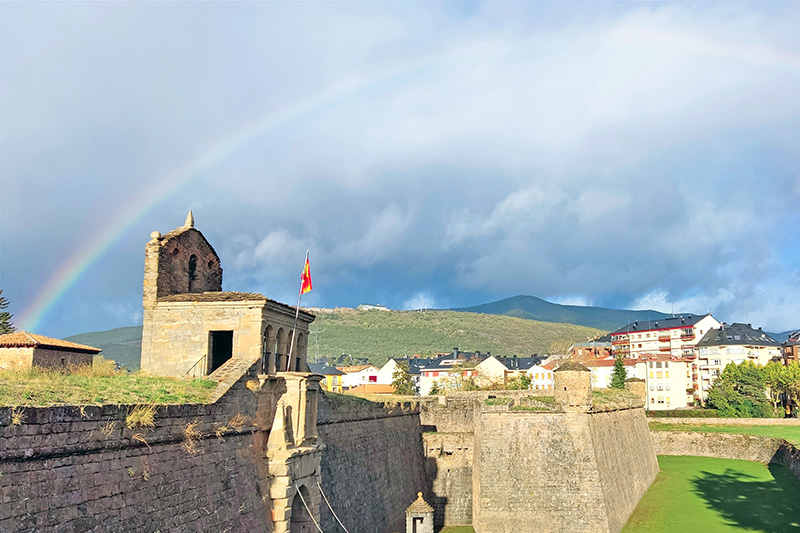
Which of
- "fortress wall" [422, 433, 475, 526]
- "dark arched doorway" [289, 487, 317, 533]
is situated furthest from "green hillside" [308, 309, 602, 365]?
"dark arched doorway" [289, 487, 317, 533]

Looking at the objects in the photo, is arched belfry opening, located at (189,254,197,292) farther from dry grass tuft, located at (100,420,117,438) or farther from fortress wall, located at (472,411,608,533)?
fortress wall, located at (472,411,608,533)

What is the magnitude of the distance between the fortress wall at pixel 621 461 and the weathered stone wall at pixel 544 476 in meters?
0.08

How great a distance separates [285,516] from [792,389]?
71095mm

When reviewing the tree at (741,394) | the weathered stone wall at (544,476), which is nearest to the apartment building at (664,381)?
the tree at (741,394)

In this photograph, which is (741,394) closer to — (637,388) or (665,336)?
(637,388)

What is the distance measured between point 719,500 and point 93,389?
37.9 m

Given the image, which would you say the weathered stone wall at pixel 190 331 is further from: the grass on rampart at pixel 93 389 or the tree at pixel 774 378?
the tree at pixel 774 378

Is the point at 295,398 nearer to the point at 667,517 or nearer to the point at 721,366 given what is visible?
the point at 667,517

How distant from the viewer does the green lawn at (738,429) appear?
54584 millimetres

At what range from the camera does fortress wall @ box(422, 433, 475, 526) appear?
118 ft

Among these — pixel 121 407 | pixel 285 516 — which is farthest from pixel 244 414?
pixel 121 407

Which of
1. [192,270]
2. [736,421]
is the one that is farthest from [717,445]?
[192,270]

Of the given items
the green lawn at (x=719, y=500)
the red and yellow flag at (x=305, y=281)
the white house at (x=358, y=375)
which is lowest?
the green lawn at (x=719, y=500)

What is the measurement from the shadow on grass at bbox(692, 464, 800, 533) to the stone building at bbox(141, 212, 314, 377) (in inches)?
1074
